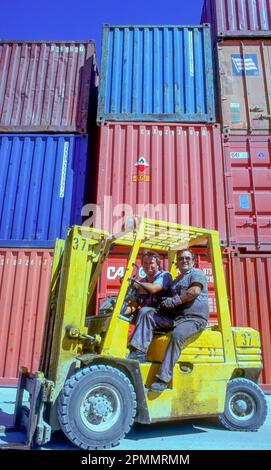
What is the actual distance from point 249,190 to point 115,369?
5.43 meters

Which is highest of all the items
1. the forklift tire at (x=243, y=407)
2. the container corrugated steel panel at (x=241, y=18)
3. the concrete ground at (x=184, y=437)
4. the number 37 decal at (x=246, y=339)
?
the container corrugated steel panel at (x=241, y=18)

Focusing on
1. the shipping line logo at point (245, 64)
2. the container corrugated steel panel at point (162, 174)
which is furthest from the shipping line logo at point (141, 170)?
the shipping line logo at point (245, 64)

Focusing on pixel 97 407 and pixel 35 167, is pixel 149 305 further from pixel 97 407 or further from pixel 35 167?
pixel 35 167

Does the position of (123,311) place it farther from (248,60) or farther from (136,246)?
(248,60)

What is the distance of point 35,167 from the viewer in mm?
8203

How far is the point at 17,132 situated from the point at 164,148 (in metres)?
3.49

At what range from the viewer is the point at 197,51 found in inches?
352

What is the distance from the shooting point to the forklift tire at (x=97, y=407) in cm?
308

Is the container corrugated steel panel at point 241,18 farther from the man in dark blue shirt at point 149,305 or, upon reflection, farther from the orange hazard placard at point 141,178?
the man in dark blue shirt at point 149,305

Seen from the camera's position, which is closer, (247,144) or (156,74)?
(247,144)

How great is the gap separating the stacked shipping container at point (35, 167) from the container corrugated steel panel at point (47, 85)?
24mm

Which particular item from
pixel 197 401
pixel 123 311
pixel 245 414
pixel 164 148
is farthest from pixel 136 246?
pixel 164 148

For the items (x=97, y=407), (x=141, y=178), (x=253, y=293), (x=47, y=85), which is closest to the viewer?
(x=97, y=407)

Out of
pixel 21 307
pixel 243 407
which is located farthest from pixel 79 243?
pixel 21 307
